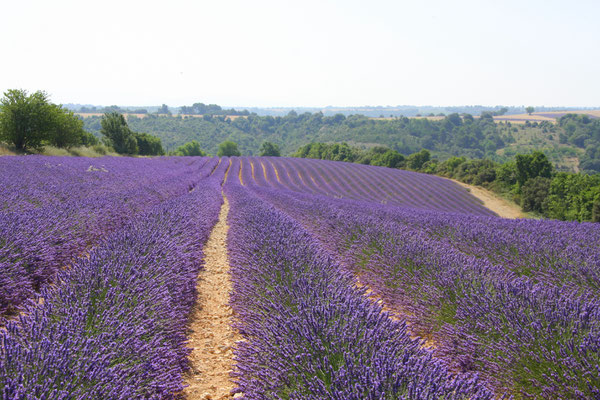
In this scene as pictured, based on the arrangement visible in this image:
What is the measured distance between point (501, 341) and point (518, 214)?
24480mm

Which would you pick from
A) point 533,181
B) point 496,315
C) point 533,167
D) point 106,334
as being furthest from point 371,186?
point 106,334

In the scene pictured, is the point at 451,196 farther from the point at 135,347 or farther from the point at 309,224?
the point at 135,347

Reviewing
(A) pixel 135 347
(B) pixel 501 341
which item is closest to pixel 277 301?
(A) pixel 135 347

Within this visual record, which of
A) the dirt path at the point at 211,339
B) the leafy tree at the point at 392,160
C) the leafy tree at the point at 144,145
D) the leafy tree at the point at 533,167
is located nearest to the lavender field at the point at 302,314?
the dirt path at the point at 211,339

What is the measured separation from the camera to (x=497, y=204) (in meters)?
25.3

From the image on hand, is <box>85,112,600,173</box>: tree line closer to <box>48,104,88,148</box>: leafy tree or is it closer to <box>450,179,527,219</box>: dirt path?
<box>450,179,527,219</box>: dirt path

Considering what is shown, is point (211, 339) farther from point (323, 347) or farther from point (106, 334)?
point (323, 347)

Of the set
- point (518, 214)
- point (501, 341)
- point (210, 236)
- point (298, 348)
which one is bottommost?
point (518, 214)

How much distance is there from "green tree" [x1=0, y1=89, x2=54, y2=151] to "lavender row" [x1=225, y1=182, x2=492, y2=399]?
2193cm

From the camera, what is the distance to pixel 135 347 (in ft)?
6.43

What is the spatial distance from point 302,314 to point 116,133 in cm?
3930

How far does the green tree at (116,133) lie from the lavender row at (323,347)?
38.0m

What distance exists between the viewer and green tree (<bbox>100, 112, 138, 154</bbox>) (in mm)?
35406

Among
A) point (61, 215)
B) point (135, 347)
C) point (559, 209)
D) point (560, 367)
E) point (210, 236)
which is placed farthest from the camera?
point (559, 209)
